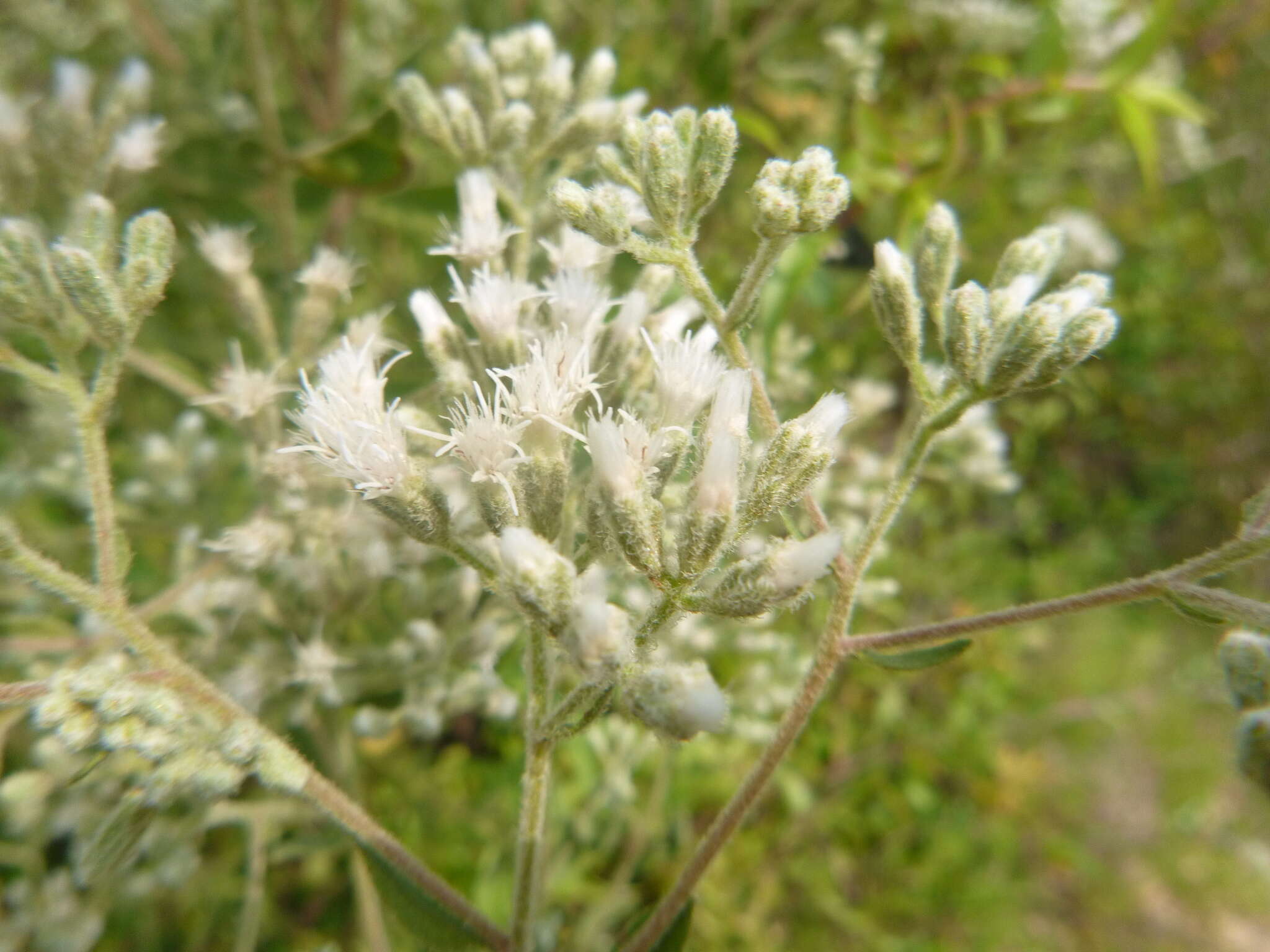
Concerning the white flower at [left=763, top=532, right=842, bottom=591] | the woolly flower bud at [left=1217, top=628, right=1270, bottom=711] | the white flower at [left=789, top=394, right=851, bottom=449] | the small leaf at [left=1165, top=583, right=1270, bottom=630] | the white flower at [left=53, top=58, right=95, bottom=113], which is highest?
the white flower at [left=53, top=58, right=95, bottom=113]

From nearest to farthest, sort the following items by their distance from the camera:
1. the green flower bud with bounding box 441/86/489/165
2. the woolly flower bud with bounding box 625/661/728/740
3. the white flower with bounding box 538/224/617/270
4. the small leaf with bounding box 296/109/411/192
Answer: the woolly flower bud with bounding box 625/661/728/740
the white flower with bounding box 538/224/617/270
the green flower bud with bounding box 441/86/489/165
the small leaf with bounding box 296/109/411/192

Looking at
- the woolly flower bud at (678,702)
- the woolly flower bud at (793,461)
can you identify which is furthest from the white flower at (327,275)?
the woolly flower bud at (678,702)

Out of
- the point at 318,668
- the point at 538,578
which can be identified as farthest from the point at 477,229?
the point at 318,668

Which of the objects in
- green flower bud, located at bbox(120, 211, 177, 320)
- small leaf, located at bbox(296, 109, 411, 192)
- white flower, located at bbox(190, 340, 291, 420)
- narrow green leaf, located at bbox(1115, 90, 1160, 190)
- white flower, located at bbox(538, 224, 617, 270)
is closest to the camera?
green flower bud, located at bbox(120, 211, 177, 320)

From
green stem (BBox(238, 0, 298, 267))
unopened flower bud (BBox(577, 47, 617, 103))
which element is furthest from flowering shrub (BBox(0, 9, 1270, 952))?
green stem (BBox(238, 0, 298, 267))

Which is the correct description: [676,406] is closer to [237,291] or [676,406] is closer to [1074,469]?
[237,291]

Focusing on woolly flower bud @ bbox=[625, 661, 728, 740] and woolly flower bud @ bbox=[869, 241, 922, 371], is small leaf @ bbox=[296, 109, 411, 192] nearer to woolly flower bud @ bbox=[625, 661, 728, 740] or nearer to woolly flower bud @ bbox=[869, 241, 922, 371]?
woolly flower bud @ bbox=[869, 241, 922, 371]

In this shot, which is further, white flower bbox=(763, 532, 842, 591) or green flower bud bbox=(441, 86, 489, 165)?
green flower bud bbox=(441, 86, 489, 165)

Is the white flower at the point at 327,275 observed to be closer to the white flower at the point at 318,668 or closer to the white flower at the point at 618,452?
the white flower at the point at 318,668
